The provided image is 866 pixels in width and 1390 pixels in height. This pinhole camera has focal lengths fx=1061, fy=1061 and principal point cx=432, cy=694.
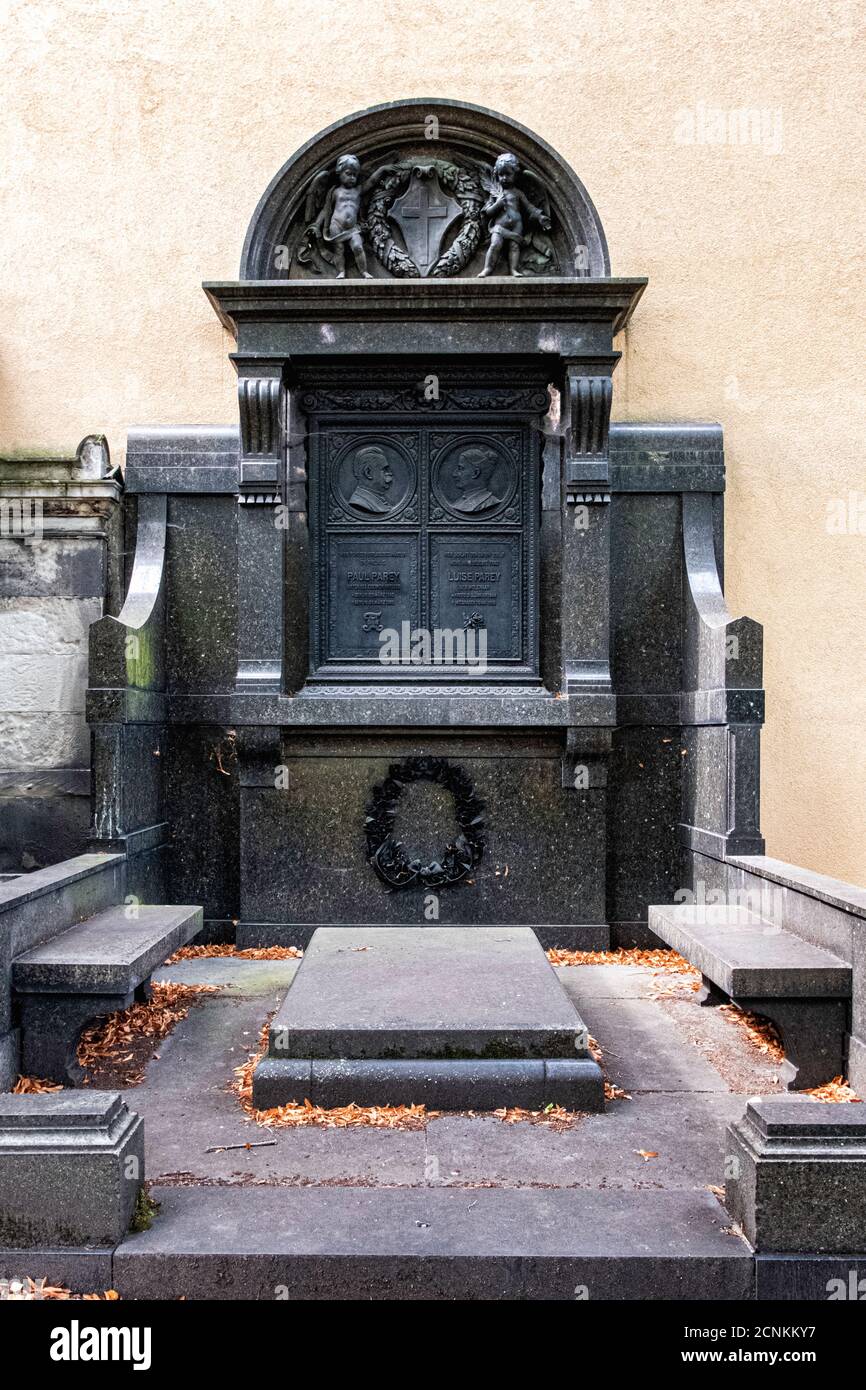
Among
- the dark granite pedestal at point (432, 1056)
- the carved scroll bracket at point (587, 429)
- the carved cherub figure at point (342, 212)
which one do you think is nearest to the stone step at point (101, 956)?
the dark granite pedestal at point (432, 1056)

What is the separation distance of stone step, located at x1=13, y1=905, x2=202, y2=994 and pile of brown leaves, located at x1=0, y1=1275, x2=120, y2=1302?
5.33 ft

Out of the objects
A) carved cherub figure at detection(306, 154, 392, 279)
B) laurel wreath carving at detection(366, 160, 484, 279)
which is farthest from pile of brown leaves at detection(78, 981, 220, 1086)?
laurel wreath carving at detection(366, 160, 484, 279)

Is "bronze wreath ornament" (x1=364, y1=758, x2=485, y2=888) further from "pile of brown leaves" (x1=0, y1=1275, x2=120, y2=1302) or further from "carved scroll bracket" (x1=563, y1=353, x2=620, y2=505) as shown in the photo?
"pile of brown leaves" (x1=0, y1=1275, x2=120, y2=1302)

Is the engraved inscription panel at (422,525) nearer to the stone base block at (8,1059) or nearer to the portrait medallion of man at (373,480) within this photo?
the portrait medallion of man at (373,480)

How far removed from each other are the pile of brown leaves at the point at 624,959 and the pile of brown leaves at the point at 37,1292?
13.9 ft

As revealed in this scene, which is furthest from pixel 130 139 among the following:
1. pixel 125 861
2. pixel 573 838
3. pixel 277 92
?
pixel 573 838

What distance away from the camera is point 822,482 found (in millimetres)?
8164

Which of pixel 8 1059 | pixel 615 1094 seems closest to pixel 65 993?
pixel 8 1059

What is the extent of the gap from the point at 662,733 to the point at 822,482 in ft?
7.93

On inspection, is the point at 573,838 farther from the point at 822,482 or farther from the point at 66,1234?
the point at 66,1234

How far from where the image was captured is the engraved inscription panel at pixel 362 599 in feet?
24.9

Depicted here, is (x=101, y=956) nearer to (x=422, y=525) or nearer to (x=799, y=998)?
(x=799, y=998)

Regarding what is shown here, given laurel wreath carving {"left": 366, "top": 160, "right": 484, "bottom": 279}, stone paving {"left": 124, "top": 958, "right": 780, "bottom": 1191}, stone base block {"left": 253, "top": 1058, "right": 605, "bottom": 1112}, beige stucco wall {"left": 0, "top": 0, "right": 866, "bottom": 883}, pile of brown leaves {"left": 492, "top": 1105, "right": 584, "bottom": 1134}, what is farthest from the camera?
beige stucco wall {"left": 0, "top": 0, "right": 866, "bottom": 883}

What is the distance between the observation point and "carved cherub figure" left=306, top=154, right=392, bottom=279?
24.1 feet
